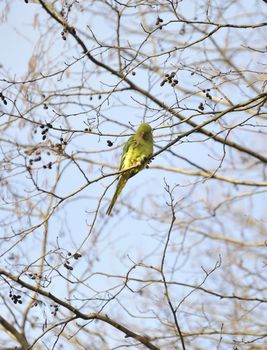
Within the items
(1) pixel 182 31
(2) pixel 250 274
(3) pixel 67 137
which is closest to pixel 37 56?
(3) pixel 67 137

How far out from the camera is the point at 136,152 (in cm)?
625

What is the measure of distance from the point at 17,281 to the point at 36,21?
2728 millimetres

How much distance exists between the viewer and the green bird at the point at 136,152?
5949 mm

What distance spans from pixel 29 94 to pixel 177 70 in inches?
62.7

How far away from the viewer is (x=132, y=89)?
23.7 feet

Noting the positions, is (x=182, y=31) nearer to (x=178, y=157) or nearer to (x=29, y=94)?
(x=178, y=157)

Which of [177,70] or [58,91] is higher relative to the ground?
[58,91]

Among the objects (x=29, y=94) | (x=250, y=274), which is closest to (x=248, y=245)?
(x=250, y=274)

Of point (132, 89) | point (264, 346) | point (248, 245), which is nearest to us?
point (264, 346)

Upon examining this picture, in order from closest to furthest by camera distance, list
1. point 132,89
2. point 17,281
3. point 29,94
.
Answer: point 17,281 → point 29,94 → point 132,89

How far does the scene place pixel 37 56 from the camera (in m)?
5.94

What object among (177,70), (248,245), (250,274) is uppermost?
(248,245)

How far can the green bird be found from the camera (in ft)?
19.5

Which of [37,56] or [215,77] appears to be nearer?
[215,77]
